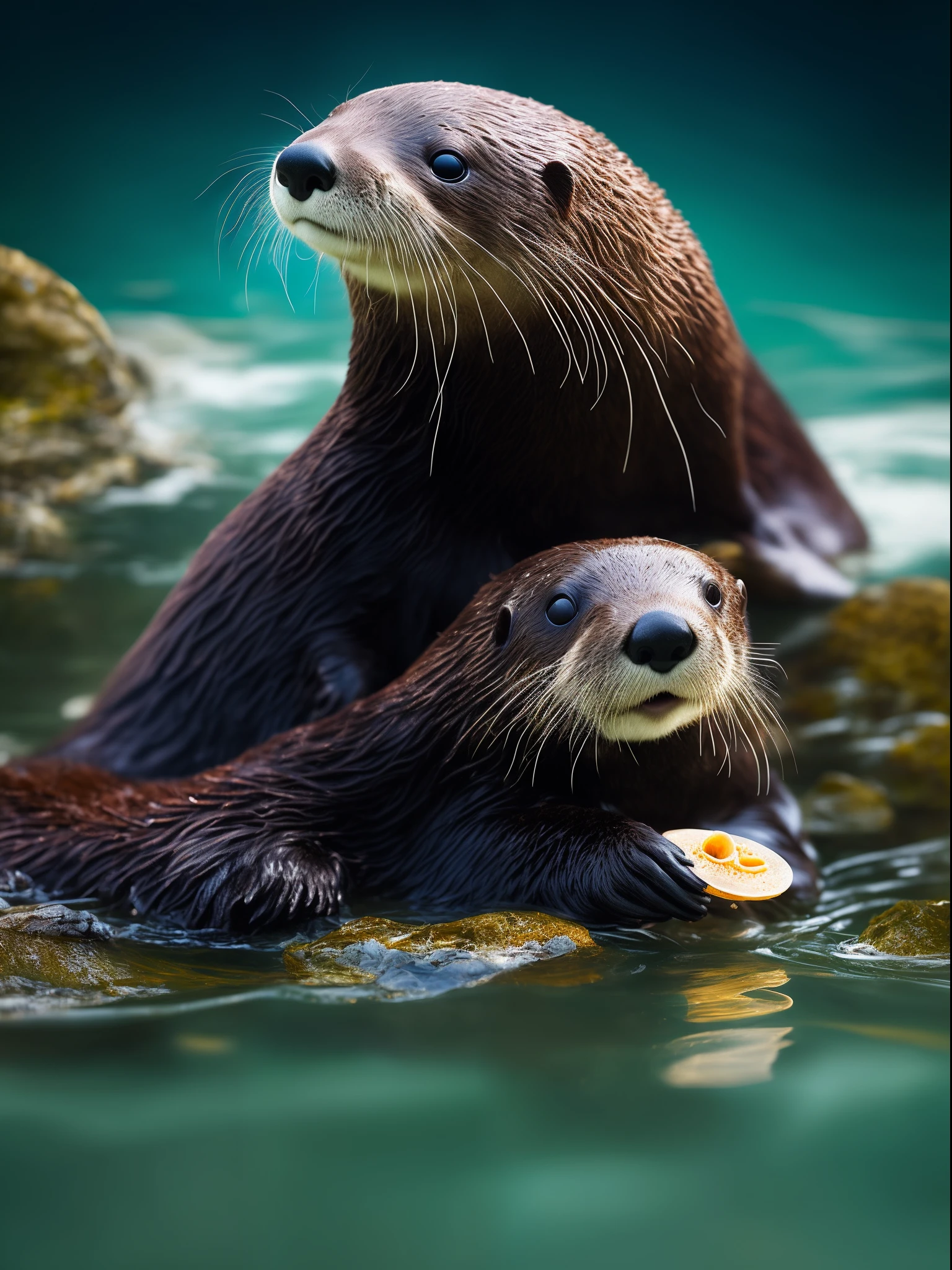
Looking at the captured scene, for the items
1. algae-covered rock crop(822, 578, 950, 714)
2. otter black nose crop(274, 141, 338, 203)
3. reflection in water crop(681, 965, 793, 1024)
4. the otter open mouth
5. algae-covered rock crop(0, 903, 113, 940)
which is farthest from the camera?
algae-covered rock crop(822, 578, 950, 714)

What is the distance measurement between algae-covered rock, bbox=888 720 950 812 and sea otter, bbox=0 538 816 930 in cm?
133

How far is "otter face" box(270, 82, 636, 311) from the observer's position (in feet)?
10.9

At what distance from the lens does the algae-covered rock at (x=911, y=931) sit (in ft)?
9.78

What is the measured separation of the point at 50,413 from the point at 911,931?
5381 mm

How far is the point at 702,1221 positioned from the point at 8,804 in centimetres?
247

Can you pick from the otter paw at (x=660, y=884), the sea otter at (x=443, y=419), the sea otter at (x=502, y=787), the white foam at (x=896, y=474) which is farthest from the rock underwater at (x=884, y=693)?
the otter paw at (x=660, y=884)

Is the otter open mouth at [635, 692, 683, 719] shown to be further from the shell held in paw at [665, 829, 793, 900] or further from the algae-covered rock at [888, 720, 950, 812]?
the algae-covered rock at [888, 720, 950, 812]

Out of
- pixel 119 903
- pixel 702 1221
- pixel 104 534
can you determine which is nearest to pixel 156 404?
pixel 104 534

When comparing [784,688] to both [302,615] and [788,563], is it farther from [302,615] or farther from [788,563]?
[302,615]

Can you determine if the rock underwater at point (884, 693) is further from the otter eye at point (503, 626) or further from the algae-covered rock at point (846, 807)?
the otter eye at point (503, 626)

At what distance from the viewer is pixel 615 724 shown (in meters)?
3.04

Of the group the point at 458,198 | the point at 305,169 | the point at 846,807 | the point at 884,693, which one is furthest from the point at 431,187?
the point at 884,693

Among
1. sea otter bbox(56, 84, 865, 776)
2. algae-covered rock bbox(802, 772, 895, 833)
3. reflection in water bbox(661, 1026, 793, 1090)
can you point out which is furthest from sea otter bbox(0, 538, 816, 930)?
algae-covered rock bbox(802, 772, 895, 833)

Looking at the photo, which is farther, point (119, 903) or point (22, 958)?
point (119, 903)
